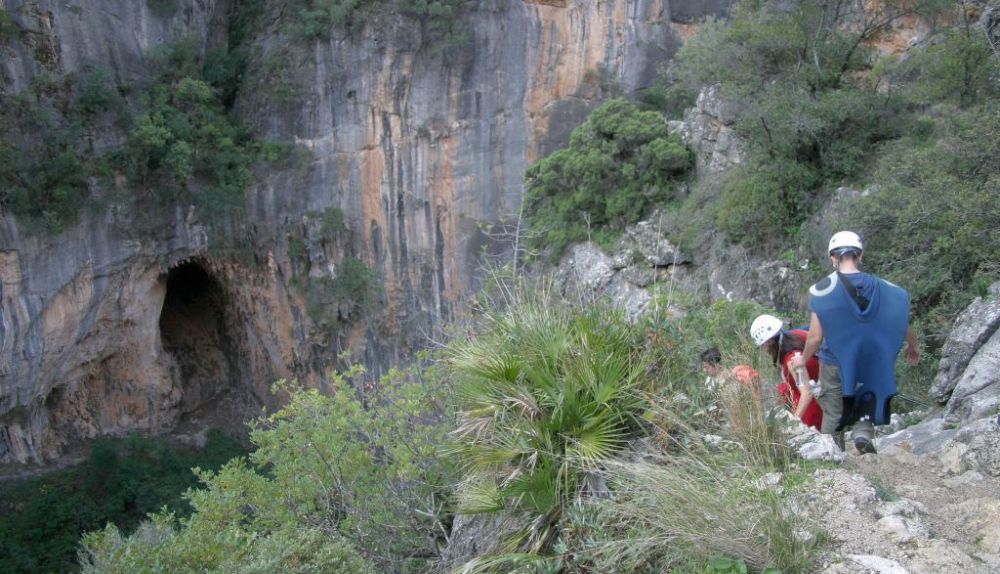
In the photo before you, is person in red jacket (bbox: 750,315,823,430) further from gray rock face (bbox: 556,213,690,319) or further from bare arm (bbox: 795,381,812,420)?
gray rock face (bbox: 556,213,690,319)

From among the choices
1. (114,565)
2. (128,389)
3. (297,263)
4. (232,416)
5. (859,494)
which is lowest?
(232,416)

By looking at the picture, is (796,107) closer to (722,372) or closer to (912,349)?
(912,349)

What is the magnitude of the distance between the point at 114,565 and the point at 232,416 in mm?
17345

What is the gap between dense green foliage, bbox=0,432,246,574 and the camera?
15.7 meters

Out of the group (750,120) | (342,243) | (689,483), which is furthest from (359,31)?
(689,483)

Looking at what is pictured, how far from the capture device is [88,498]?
17109mm

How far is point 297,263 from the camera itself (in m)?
20.4

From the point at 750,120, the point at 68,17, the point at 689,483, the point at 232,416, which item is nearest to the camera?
the point at 689,483

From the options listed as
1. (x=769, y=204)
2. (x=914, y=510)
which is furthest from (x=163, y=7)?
(x=914, y=510)

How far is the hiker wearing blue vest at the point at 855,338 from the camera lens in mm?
4105

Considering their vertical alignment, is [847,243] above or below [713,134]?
above

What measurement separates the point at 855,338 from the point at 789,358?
500 mm

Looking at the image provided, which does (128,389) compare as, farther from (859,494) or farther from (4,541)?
(859,494)

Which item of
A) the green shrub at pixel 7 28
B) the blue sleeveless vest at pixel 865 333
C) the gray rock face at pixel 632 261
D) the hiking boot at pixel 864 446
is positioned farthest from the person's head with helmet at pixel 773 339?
the green shrub at pixel 7 28
